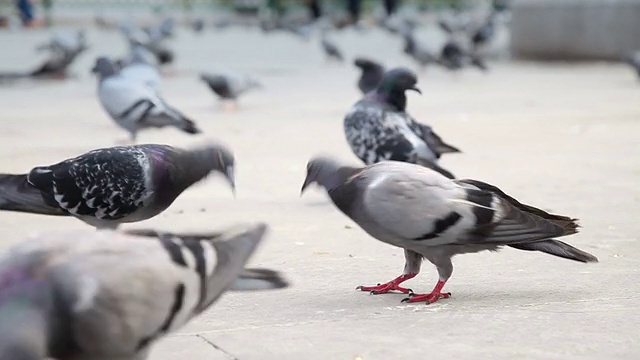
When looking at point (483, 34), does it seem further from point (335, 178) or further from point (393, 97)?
point (335, 178)

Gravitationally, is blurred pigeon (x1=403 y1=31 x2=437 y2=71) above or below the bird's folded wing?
below

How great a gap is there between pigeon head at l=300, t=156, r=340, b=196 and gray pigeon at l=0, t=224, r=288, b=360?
5.93ft

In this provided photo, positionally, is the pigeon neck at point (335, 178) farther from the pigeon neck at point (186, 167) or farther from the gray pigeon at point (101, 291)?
the gray pigeon at point (101, 291)

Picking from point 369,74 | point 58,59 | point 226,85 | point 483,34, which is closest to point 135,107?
point 369,74

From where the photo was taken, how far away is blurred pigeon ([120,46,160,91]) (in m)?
11.2

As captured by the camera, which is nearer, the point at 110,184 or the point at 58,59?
the point at 110,184

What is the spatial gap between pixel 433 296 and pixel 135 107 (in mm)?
5468

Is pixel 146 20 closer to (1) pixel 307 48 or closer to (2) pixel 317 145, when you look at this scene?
(1) pixel 307 48

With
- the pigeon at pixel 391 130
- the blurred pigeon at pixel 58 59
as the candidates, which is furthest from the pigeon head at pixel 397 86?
the blurred pigeon at pixel 58 59

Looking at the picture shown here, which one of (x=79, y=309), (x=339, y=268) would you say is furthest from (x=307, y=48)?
(x=79, y=309)

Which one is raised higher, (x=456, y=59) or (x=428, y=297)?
(x=428, y=297)

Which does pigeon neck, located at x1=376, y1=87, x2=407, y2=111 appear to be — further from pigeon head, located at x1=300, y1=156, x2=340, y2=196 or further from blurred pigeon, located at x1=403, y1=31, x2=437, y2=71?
blurred pigeon, located at x1=403, y1=31, x2=437, y2=71

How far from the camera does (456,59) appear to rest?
20.5 m

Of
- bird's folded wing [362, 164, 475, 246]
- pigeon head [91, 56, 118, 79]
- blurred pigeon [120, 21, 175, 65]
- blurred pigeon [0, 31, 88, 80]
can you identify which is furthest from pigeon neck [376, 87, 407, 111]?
blurred pigeon [0, 31, 88, 80]
